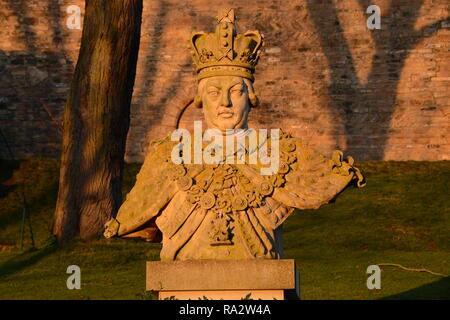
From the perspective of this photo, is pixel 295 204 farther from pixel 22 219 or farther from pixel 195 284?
pixel 22 219

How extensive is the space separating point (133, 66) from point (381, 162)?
7328 mm

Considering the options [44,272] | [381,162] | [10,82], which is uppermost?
[10,82]

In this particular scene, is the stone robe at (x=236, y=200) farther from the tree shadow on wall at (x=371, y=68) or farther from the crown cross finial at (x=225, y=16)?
the tree shadow on wall at (x=371, y=68)

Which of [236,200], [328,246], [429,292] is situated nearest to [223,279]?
[236,200]

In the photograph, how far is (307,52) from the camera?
21.9m

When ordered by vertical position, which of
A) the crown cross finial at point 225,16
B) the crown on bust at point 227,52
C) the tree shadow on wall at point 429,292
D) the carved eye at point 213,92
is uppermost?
the crown cross finial at point 225,16

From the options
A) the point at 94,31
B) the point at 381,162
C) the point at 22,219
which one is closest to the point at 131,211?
the point at 94,31

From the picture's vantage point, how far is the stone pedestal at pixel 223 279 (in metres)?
5.92

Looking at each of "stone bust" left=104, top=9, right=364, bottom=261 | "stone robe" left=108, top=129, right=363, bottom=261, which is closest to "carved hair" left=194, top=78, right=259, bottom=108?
"stone bust" left=104, top=9, right=364, bottom=261

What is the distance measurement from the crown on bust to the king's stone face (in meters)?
0.05

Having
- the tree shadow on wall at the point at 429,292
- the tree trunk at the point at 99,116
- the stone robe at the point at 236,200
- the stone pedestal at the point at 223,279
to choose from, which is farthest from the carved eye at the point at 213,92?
the tree trunk at the point at 99,116

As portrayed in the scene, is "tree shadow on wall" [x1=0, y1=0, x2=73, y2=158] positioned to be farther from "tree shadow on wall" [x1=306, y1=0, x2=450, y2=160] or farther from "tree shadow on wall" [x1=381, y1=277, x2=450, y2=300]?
"tree shadow on wall" [x1=381, y1=277, x2=450, y2=300]

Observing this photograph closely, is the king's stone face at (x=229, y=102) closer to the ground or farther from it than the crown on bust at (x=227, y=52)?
closer to the ground

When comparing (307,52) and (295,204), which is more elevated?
(307,52)
